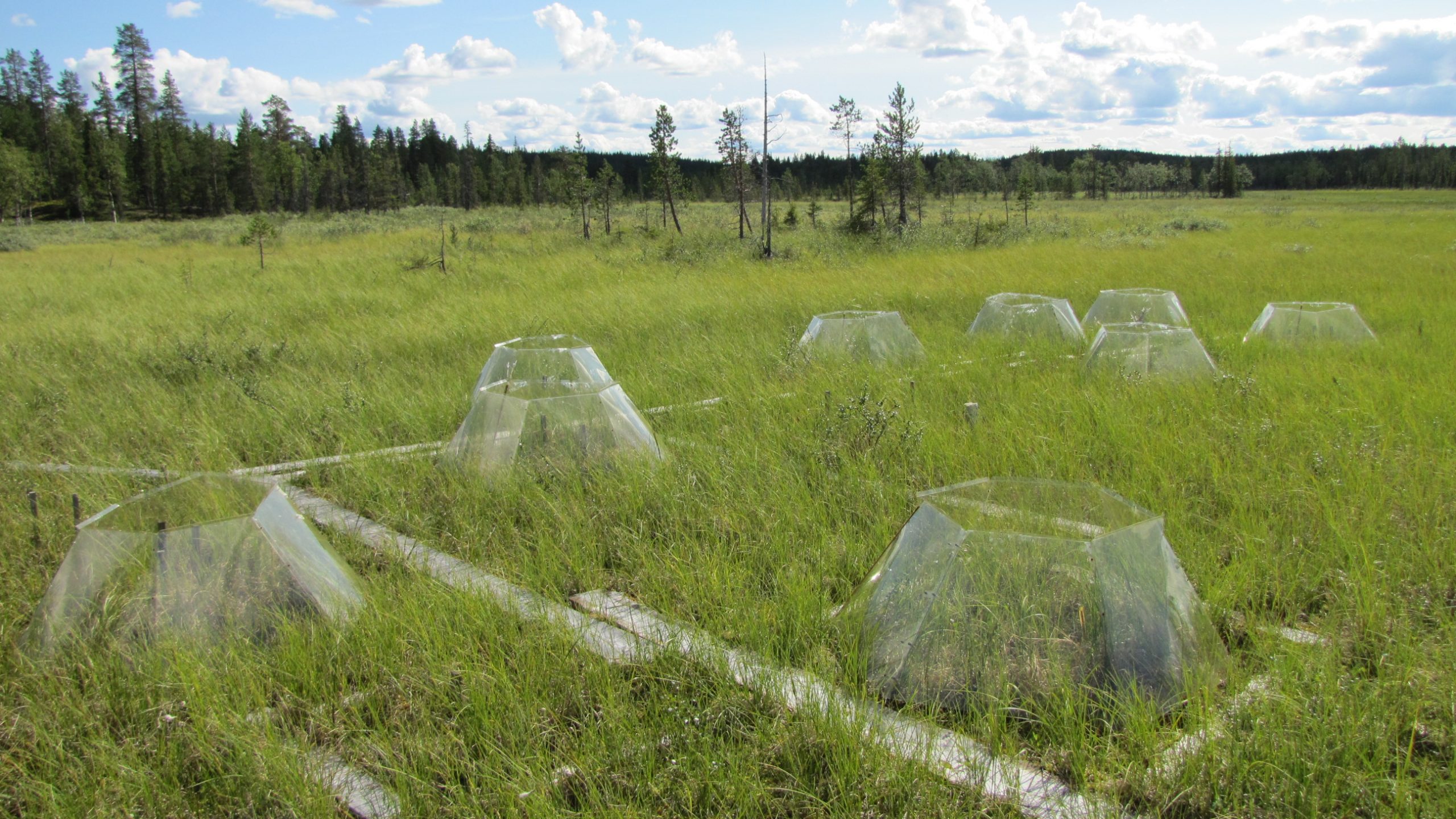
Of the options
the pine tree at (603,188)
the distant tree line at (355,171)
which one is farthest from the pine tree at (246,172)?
the pine tree at (603,188)

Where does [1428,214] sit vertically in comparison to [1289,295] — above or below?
above

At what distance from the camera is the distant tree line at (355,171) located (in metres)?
32.6

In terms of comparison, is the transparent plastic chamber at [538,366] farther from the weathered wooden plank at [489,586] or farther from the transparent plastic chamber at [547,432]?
the weathered wooden plank at [489,586]

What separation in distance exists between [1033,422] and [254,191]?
6521cm

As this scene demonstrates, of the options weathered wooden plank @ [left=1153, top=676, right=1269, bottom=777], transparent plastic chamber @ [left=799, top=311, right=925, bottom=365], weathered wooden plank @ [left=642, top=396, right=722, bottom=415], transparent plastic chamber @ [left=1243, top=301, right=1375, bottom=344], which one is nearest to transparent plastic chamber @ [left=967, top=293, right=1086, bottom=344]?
transparent plastic chamber @ [left=799, top=311, right=925, bottom=365]

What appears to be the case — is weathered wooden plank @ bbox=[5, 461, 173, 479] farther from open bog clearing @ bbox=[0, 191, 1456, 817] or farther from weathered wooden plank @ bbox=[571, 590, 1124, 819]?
weathered wooden plank @ bbox=[571, 590, 1124, 819]

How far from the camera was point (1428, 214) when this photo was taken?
3366 cm

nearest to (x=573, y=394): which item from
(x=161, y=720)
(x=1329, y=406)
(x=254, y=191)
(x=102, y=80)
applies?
(x=161, y=720)

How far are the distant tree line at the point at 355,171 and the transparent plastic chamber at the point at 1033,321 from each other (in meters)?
18.1

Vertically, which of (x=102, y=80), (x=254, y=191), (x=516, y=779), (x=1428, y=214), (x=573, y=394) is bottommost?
(x=516, y=779)

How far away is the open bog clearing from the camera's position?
215cm

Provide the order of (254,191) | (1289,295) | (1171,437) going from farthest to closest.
Answer: (254,191) → (1289,295) → (1171,437)

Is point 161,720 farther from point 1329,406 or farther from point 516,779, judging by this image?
point 1329,406

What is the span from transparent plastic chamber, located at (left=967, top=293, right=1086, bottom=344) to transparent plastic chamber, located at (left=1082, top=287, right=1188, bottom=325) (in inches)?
25.4
